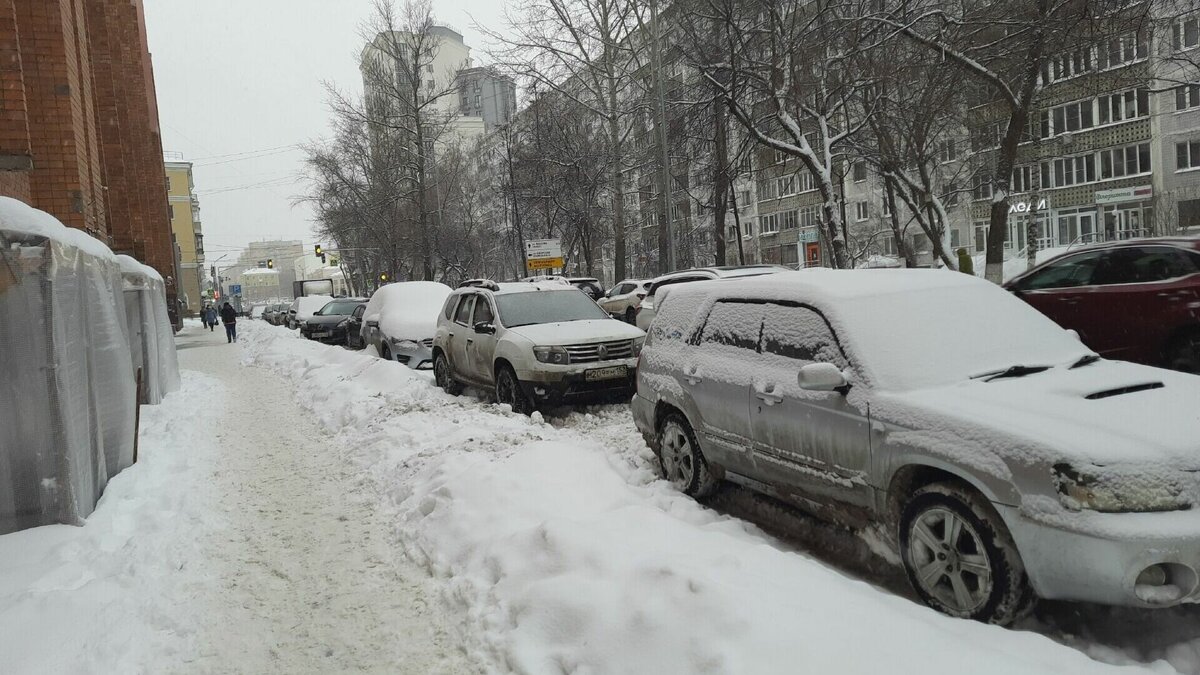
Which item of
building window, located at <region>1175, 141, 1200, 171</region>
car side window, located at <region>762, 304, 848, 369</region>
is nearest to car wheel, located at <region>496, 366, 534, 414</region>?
car side window, located at <region>762, 304, 848, 369</region>

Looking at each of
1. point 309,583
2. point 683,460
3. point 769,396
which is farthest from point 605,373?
point 309,583

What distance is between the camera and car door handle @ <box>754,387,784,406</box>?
4.74 m

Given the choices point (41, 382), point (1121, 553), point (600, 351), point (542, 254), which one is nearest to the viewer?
point (1121, 553)

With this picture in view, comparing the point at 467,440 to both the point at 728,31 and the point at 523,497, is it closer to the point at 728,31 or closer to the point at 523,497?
the point at 523,497

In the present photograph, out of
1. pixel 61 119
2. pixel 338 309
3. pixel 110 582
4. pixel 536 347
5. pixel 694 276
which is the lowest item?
pixel 110 582

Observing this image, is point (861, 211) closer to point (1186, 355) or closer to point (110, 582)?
point (1186, 355)

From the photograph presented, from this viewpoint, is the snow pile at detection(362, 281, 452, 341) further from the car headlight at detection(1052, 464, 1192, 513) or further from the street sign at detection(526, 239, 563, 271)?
the car headlight at detection(1052, 464, 1192, 513)

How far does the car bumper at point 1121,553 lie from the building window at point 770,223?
59.2 m

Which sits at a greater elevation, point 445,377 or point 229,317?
point 229,317

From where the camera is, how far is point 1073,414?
3.51m

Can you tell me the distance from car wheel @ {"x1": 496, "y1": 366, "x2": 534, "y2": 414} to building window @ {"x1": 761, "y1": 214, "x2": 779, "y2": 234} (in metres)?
53.6

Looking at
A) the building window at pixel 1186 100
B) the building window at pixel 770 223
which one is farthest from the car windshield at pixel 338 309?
the building window at pixel 770 223

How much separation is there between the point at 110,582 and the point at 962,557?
4.37 m

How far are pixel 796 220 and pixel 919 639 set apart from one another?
2282 inches
